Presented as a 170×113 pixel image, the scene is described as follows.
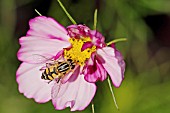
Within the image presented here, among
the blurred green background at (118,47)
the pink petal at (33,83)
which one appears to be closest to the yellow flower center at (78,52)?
the pink petal at (33,83)

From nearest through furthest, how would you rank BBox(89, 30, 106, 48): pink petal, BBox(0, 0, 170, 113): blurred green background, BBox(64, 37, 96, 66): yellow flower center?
BBox(89, 30, 106, 48): pink petal → BBox(64, 37, 96, 66): yellow flower center → BBox(0, 0, 170, 113): blurred green background

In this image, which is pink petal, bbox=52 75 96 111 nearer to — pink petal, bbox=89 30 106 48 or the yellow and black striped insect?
the yellow and black striped insect

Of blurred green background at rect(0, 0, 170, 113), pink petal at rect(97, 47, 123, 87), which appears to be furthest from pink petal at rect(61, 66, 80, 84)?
blurred green background at rect(0, 0, 170, 113)

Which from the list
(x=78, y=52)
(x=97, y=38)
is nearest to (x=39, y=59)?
(x=78, y=52)

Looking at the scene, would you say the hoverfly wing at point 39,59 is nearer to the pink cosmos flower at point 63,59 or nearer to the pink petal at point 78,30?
the pink cosmos flower at point 63,59

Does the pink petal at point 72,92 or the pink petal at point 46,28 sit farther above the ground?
the pink petal at point 46,28
